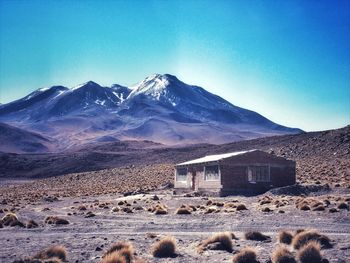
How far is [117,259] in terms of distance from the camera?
985cm

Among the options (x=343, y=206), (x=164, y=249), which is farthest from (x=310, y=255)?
(x=343, y=206)

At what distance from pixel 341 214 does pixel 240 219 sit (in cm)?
464

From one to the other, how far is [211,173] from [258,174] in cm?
410

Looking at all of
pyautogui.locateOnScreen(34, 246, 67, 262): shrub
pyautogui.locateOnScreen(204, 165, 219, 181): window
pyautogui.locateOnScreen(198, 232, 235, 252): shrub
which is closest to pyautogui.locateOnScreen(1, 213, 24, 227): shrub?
pyautogui.locateOnScreen(34, 246, 67, 262): shrub

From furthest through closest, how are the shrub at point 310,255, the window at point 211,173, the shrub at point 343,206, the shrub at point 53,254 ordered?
the window at point 211,173 < the shrub at point 343,206 < the shrub at point 53,254 < the shrub at point 310,255

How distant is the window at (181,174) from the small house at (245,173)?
193 inches

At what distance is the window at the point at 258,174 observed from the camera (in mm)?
37125

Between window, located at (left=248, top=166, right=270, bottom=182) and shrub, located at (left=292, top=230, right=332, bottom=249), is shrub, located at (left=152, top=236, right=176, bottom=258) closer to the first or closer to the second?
shrub, located at (left=292, top=230, right=332, bottom=249)

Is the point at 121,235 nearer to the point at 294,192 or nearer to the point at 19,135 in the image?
the point at 294,192

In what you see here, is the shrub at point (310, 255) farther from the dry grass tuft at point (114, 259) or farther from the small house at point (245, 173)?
the small house at point (245, 173)

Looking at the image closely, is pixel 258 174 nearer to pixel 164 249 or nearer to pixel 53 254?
pixel 164 249

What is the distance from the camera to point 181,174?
1793 inches

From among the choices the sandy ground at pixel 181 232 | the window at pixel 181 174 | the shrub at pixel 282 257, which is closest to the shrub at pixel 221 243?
the sandy ground at pixel 181 232

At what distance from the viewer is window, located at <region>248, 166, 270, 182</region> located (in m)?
37.1
